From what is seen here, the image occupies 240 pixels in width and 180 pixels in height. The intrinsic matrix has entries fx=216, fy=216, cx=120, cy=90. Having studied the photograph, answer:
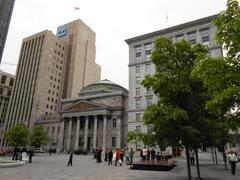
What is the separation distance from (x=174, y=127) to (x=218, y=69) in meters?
4.33

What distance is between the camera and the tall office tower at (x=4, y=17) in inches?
2793

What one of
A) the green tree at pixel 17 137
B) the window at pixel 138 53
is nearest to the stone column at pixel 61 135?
the green tree at pixel 17 137

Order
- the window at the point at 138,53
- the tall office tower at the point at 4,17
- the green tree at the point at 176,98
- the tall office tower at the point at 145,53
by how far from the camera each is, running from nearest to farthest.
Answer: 1. the green tree at the point at 176,98
2. the tall office tower at the point at 145,53
3. the window at the point at 138,53
4. the tall office tower at the point at 4,17

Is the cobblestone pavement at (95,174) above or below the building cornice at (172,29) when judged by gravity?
below

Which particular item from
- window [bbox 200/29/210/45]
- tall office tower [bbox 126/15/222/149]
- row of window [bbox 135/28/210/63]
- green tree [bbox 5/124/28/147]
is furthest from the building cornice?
green tree [bbox 5/124/28/147]

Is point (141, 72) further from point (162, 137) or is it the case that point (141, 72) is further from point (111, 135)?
point (162, 137)

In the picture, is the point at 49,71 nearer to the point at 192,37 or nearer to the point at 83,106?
the point at 83,106

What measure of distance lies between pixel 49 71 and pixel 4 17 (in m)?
32.7

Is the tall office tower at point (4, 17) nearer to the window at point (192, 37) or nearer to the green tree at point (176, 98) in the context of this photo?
the window at point (192, 37)

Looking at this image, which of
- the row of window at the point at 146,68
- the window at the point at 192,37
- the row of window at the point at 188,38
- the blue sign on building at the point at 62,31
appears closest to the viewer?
the row of window at the point at 188,38

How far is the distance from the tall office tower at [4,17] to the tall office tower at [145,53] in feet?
139

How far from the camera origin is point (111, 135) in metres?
65.5

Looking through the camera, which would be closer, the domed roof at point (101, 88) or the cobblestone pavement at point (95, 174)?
the cobblestone pavement at point (95, 174)

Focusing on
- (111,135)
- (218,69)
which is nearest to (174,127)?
(218,69)
